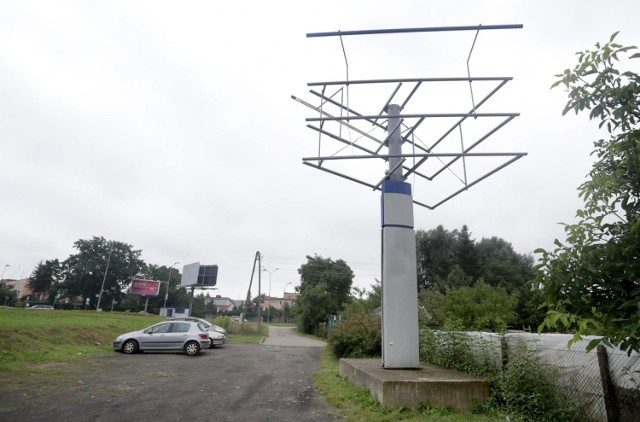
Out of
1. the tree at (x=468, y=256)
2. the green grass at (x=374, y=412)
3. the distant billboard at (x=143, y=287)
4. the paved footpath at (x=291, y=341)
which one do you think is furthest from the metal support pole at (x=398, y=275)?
the distant billboard at (x=143, y=287)

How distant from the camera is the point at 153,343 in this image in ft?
53.3

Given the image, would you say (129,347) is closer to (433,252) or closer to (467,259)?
→ (467,259)

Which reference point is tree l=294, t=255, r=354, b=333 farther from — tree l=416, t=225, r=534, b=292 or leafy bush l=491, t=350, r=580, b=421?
leafy bush l=491, t=350, r=580, b=421

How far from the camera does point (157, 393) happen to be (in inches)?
327

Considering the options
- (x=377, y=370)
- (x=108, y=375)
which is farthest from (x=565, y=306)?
(x=108, y=375)

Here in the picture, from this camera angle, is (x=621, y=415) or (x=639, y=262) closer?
(x=639, y=262)

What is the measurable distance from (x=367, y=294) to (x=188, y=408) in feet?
75.3

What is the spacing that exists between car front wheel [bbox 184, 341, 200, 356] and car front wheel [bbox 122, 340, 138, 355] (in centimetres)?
196

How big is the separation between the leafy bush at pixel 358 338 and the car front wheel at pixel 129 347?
26.4ft

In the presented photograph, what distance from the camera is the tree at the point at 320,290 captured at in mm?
43312

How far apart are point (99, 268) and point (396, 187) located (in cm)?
8777

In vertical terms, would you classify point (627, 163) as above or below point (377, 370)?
above

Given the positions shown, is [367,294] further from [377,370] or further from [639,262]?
[639,262]

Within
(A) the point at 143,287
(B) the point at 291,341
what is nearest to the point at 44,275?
(A) the point at 143,287
